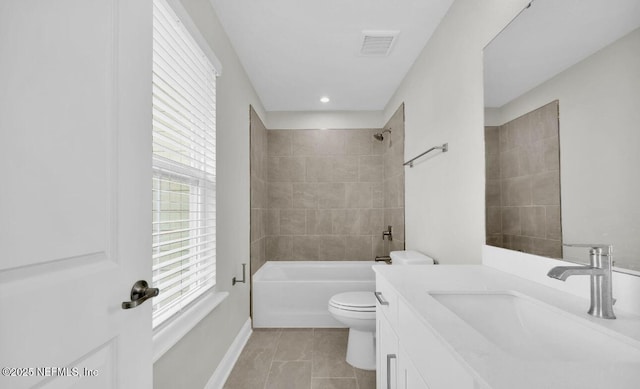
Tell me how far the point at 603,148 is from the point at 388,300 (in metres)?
0.91

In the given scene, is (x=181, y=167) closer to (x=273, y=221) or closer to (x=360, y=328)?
(x=360, y=328)

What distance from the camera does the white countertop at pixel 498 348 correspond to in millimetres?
532

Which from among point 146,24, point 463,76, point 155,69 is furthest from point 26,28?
point 463,76

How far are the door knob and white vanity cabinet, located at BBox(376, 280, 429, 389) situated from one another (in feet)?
2.66

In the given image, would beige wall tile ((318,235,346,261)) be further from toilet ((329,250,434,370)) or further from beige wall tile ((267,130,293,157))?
toilet ((329,250,434,370))

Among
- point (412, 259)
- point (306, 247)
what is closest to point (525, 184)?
point (412, 259)

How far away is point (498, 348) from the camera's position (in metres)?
0.66

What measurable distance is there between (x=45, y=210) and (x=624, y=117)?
1418mm

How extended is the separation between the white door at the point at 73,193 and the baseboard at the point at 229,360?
116 cm

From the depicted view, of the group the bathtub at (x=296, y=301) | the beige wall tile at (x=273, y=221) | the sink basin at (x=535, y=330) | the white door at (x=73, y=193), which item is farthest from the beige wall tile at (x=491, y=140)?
the beige wall tile at (x=273, y=221)

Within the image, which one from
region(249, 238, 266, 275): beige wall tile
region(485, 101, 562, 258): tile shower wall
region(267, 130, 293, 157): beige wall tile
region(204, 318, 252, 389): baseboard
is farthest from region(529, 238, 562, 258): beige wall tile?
region(267, 130, 293, 157): beige wall tile

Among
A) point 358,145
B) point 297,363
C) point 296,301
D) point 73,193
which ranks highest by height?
point 358,145

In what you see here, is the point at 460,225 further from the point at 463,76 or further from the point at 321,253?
the point at 321,253

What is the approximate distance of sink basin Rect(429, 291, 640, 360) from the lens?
0.74 meters
